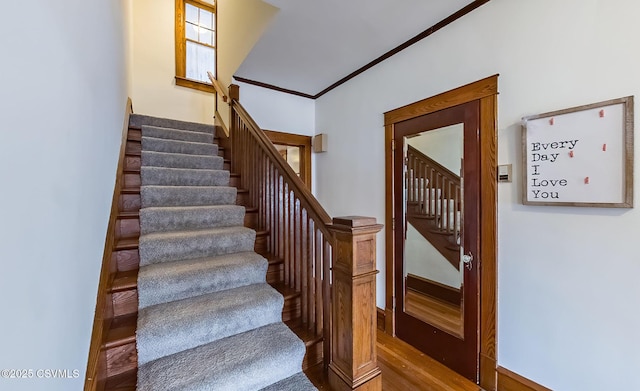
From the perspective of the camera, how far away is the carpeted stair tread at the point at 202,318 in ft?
4.38

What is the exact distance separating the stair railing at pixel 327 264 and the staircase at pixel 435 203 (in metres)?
1.03

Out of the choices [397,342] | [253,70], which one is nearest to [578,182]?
[397,342]

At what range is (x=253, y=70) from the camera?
2.86m

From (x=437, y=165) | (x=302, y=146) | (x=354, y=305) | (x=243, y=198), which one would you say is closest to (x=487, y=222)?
(x=437, y=165)

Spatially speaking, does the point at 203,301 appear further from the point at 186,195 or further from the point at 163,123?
the point at 163,123

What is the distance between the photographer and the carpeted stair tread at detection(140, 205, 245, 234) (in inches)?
79.4

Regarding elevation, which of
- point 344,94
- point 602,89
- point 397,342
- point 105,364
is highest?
point 344,94

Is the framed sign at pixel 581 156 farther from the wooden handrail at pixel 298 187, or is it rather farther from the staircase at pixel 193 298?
the staircase at pixel 193 298

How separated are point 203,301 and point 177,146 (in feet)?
6.43

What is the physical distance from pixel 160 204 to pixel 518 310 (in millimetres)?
2784

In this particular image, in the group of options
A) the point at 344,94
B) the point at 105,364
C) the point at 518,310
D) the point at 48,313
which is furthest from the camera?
the point at 344,94

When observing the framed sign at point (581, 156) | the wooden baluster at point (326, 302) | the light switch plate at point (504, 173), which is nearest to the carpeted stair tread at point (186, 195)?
the wooden baluster at point (326, 302)

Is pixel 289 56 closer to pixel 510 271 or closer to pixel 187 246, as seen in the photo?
pixel 187 246

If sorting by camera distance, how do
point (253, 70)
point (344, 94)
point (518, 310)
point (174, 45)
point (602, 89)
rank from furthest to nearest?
point (174, 45) < point (344, 94) < point (253, 70) < point (518, 310) < point (602, 89)
